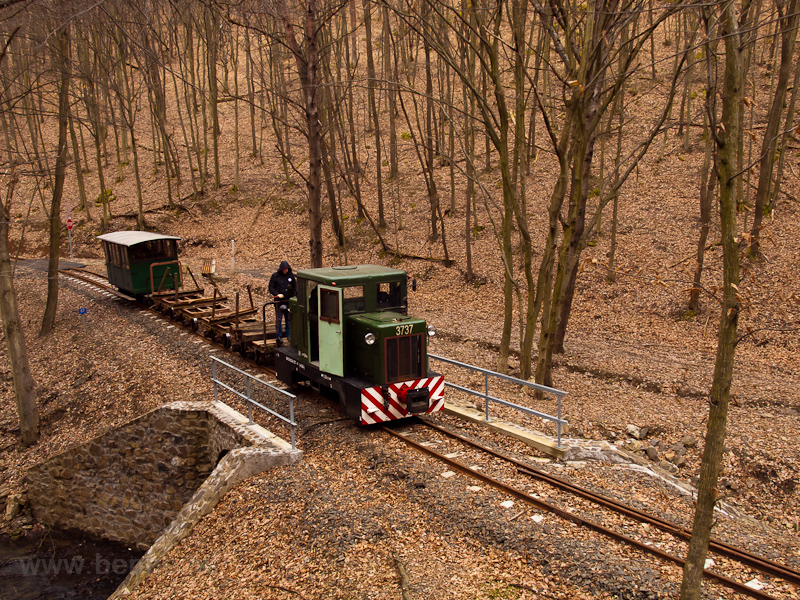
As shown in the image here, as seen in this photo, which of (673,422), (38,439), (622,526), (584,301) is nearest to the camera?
(622,526)

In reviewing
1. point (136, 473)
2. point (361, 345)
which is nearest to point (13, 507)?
point (136, 473)

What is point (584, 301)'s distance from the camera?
2070 centimetres

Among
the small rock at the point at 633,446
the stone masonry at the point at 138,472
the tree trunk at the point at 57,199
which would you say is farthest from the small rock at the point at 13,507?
the small rock at the point at 633,446

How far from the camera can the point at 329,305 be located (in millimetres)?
10141

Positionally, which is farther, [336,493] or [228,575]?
[336,493]

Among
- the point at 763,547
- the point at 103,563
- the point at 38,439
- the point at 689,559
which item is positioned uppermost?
the point at 689,559

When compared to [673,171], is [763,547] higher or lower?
lower

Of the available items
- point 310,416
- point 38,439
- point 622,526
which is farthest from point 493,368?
point 38,439

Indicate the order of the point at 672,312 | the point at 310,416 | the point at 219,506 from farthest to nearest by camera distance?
the point at 672,312, the point at 310,416, the point at 219,506

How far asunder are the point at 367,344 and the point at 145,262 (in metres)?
13.2

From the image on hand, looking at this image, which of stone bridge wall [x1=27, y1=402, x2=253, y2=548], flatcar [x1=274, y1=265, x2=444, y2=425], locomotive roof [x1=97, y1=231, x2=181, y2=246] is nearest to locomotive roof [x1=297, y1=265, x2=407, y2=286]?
flatcar [x1=274, y1=265, x2=444, y2=425]

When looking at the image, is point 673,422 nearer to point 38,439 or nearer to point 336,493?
point 336,493

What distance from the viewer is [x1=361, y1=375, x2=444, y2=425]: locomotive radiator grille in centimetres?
963

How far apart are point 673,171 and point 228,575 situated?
25.9 m
